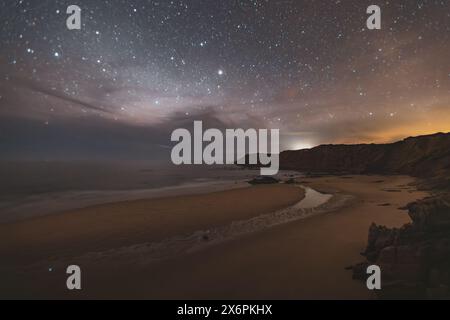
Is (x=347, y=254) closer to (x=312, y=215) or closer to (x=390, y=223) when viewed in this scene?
(x=390, y=223)

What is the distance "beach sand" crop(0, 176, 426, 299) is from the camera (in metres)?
5.70

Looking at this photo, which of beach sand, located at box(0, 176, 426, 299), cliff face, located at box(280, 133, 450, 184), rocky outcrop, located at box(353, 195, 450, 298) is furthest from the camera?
cliff face, located at box(280, 133, 450, 184)

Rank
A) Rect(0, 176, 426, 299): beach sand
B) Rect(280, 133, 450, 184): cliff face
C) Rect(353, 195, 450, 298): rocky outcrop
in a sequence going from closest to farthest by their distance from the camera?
1. Rect(353, 195, 450, 298): rocky outcrop
2. Rect(0, 176, 426, 299): beach sand
3. Rect(280, 133, 450, 184): cliff face

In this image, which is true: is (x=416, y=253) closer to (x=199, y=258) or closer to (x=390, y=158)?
(x=199, y=258)

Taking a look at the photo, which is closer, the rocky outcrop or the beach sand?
the rocky outcrop

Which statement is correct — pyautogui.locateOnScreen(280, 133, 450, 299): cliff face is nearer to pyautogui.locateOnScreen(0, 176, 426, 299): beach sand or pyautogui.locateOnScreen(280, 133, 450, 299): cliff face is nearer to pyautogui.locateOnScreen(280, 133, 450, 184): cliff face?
pyautogui.locateOnScreen(0, 176, 426, 299): beach sand

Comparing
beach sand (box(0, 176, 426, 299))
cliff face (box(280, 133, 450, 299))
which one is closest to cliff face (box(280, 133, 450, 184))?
beach sand (box(0, 176, 426, 299))

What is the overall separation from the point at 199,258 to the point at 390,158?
4952 cm

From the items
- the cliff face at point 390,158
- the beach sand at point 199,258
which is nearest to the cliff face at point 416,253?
the beach sand at point 199,258

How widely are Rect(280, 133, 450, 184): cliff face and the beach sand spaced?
17.9 meters

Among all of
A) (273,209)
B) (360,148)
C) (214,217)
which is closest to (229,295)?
(214,217)

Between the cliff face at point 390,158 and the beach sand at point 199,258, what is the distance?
58.8 feet

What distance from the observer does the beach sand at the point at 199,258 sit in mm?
5695

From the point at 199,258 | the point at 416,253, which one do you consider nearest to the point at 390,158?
the point at 416,253
